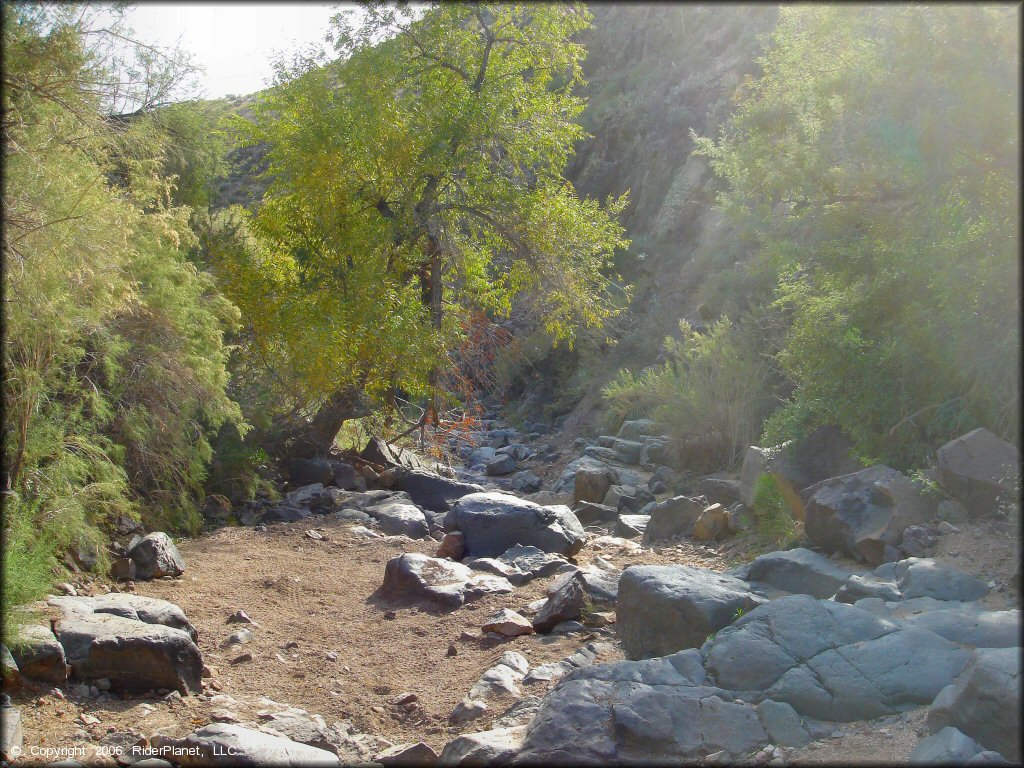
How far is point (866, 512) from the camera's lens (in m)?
7.20

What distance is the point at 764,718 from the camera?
4289 millimetres

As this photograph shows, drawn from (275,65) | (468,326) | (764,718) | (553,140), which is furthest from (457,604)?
(275,65)

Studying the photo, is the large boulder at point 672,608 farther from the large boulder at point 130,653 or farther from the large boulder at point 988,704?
A: the large boulder at point 130,653

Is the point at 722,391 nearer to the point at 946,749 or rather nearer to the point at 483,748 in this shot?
the point at 483,748

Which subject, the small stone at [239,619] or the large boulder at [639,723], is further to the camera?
the small stone at [239,619]

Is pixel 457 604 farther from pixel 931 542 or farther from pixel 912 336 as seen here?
pixel 912 336

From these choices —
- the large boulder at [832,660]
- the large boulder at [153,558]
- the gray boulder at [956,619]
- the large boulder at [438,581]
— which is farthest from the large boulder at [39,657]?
the gray boulder at [956,619]

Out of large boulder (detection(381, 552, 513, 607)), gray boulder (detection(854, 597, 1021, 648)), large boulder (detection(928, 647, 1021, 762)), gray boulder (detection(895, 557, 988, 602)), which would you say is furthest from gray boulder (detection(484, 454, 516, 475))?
large boulder (detection(928, 647, 1021, 762))

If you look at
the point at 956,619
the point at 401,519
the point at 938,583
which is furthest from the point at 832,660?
the point at 401,519

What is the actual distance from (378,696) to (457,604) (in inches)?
69.6

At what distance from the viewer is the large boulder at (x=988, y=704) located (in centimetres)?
361

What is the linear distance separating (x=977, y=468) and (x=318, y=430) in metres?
8.78

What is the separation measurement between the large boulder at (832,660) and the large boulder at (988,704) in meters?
0.42

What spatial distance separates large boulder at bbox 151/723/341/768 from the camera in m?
4.32
